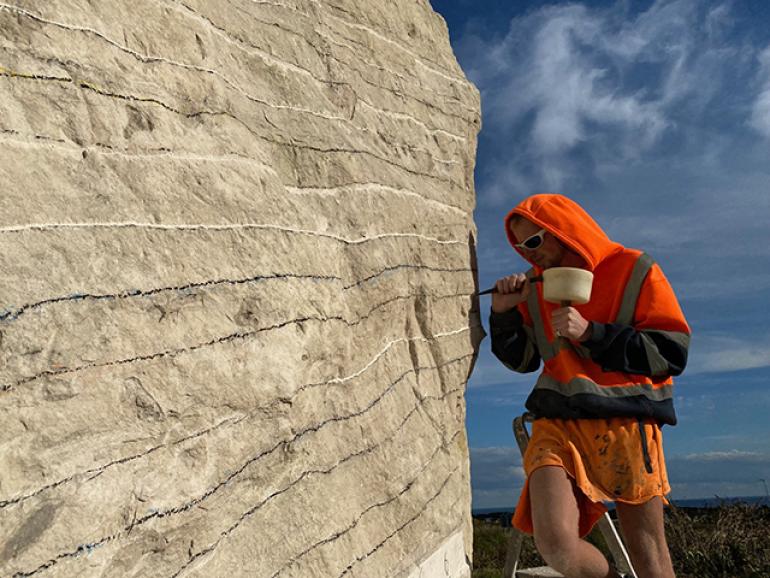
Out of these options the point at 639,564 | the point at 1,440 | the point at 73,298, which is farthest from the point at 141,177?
the point at 639,564

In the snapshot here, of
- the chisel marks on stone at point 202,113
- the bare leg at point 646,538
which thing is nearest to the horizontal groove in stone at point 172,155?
the chisel marks on stone at point 202,113

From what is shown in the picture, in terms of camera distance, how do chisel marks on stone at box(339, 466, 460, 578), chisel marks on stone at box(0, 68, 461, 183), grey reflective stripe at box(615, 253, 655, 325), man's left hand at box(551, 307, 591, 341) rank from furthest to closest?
grey reflective stripe at box(615, 253, 655, 325)
man's left hand at box(551, 307, 591, 341)
chisel marks on stone at box(339, 466, 460, 578)
chisel marks on stone at box(0, 68, 461, 183)

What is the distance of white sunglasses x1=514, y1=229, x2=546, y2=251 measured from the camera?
4246 mm

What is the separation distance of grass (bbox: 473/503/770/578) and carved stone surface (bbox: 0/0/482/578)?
6.07 m

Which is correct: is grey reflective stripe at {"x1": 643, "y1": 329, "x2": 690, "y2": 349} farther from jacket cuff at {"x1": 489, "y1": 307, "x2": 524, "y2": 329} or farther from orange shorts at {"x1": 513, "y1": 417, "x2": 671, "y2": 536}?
jacket cuff at {"x1": 489, "y1": 307, "x2": 524, "y2": 329}

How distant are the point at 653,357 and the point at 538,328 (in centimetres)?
72

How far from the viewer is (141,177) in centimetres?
227

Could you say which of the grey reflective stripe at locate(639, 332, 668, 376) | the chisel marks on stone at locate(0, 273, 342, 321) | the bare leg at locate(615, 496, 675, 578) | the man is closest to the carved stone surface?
the chisel marks on stone at locate(0, 273, 342, 321)

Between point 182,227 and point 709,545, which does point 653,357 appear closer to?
point 182,227

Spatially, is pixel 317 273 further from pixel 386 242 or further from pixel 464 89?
pixel 464 89

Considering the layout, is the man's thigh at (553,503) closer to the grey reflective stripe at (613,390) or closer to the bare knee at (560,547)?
the bare knee at (560,547)

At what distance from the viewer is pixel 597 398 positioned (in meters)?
3.82

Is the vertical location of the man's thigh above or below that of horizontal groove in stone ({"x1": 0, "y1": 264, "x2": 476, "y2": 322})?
below

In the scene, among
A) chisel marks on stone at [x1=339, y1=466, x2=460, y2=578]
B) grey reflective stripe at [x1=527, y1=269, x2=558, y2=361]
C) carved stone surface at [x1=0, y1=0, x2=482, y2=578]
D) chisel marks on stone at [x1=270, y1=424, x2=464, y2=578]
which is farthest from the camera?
grey reflective stripe at [x1=527, y1=269, x2=558, y2=361]
